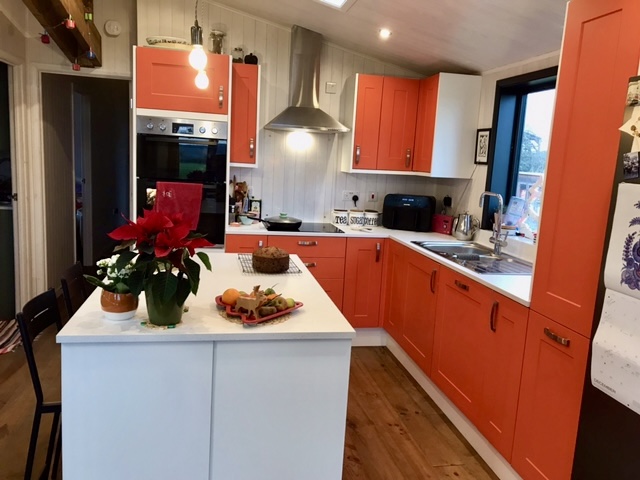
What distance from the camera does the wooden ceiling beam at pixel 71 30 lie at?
275 cm

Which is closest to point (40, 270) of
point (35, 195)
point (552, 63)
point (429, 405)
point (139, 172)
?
point (35, 195)

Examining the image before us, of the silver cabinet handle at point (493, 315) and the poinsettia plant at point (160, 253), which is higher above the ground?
the poinsettia plant at point (160, 253)

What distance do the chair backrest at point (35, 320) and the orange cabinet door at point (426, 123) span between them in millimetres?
2753

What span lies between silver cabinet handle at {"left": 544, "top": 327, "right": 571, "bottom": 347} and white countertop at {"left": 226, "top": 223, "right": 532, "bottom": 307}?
0.16 meters

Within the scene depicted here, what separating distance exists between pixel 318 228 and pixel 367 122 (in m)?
0.94

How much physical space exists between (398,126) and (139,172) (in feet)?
6.72

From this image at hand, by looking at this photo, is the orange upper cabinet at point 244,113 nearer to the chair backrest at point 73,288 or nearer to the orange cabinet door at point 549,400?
the chair backrest at point 73,288

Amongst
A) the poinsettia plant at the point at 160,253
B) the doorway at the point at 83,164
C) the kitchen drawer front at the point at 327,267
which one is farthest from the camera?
the doorway at the point at 83,164

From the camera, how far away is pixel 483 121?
3.65 metres

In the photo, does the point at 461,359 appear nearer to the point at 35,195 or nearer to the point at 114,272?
the point at 114,272

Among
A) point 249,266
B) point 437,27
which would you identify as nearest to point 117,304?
point 249,266

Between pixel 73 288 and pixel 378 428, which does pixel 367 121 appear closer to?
pixel 378 428

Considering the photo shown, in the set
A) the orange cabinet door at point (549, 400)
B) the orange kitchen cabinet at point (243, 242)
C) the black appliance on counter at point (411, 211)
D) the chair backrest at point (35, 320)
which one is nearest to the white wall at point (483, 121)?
the black appliance on counter at point (411, 211)

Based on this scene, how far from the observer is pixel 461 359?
2.71m
